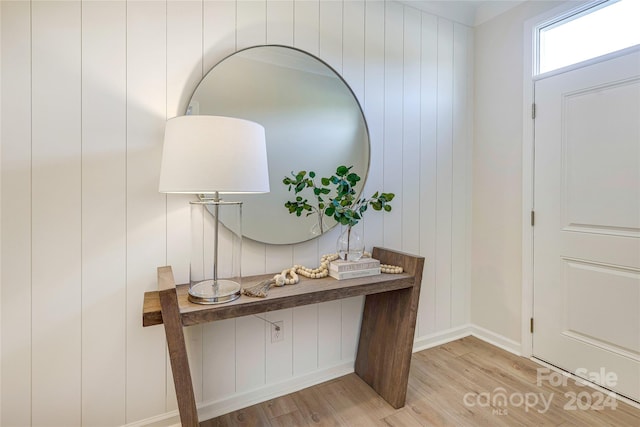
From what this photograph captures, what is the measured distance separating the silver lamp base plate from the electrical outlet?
0.51m

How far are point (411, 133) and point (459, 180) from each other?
61 centimetres

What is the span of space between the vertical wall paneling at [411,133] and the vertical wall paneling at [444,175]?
22 cm

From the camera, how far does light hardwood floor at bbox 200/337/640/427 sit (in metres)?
1.61

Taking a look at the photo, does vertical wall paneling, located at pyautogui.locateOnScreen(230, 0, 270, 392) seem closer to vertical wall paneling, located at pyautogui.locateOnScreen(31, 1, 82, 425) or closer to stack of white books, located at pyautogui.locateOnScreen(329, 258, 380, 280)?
stack of white books, located at pyautogui.locateOnScreen(329, 258, 380, 280)

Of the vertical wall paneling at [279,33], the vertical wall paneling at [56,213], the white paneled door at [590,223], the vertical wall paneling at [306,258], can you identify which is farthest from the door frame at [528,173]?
the vertical wall paneling at [56,213]

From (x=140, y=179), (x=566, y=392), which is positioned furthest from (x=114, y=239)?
(x=566, y=392)

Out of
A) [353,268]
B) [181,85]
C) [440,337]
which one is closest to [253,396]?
[353,268]

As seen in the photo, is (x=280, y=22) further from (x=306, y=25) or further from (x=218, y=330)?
(x=218, y=330)

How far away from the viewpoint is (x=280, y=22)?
1743mm

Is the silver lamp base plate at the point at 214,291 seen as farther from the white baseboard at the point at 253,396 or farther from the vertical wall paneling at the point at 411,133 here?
the vertical wall paneling at the point at 411,133

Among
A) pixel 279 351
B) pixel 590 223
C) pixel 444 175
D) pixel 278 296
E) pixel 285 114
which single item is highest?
pixel 285 114

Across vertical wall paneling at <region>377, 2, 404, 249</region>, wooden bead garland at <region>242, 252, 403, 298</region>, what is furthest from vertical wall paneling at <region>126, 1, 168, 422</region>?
vertical wall paneling at <region>377, 2, 404, 249</region>

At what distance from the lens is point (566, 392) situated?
6.02 feet

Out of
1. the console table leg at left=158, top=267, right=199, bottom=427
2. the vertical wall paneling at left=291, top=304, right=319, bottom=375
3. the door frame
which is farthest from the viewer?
the door frame
